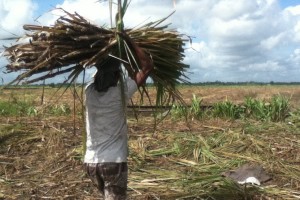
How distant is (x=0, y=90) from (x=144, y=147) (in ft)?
12.1

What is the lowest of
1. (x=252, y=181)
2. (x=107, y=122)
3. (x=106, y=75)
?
(x=252, y=181)

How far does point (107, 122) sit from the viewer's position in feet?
12.5

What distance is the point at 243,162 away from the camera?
6.50m

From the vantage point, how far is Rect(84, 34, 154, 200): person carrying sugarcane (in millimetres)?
3764

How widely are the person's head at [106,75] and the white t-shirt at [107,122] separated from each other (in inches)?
1.8

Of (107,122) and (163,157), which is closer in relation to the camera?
(107,122)

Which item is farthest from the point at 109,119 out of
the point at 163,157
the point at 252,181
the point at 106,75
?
the point at 163,157

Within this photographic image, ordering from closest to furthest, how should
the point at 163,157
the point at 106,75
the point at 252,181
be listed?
the point at 106,75 < the point at 252,181 < the point at 163,157

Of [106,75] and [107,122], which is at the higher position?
[106,75]

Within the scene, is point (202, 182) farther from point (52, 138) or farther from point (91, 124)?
point (52, 138)

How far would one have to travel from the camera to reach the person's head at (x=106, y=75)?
12.3 ft

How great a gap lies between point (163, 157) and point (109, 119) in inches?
130

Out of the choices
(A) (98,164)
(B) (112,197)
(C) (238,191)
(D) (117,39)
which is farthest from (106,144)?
(C) (238,191)

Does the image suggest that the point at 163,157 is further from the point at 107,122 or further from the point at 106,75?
the point at 106,75
